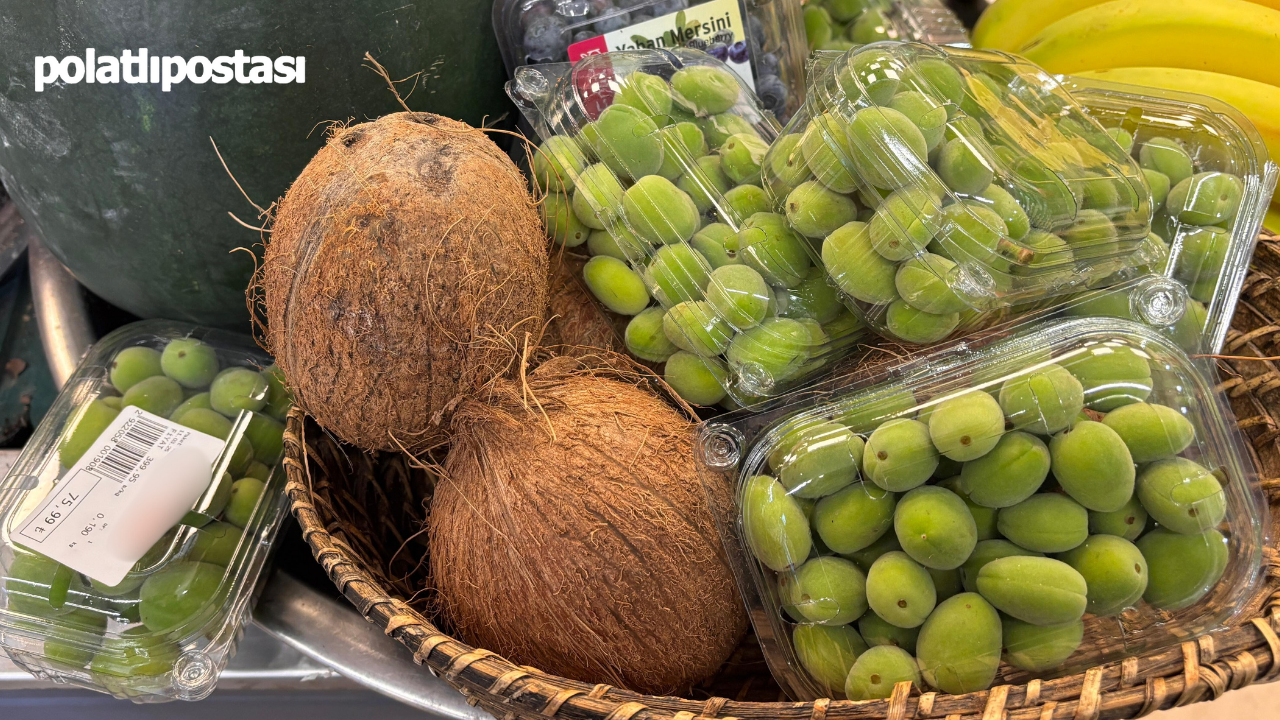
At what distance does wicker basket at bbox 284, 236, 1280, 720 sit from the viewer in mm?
539

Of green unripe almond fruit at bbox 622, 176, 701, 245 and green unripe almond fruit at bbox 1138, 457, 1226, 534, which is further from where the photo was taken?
green unripe almond fruit at bbox 622, 176, 701, 245

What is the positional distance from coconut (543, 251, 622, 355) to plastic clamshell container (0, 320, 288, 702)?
356 millimetres

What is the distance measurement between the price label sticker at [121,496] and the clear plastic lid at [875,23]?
0.89m

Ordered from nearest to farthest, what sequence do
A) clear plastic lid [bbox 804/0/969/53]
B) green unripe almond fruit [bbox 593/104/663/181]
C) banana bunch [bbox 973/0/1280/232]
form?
1. green unripe almond fruit [bbox 593/104/663/181]
2. banana bunch [bbox 973/0/1280/232]
3. clear plastic lid [bbox 804/0/969/53]

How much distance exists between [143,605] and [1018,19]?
1.31 metres

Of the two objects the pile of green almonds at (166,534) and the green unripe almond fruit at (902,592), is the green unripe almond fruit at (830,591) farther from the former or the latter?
the pile of green almonds at (166,534)

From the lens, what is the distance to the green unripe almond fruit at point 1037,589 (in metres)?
0.55

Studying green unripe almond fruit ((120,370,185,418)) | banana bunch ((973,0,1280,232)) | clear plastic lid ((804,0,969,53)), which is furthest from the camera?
clear plastic lid ((804,0,969,53))

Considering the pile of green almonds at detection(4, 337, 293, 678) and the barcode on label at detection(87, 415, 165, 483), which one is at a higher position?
the barcode on label at detection(87, 415, 165, 483)

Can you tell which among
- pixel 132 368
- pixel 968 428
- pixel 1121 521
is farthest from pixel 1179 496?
pixel 132 368

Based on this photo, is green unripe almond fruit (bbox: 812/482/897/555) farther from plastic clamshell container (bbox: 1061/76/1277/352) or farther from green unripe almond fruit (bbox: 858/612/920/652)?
plastic clamshell container (bbox: 1061/76/1277/352)

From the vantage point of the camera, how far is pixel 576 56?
0.93 m

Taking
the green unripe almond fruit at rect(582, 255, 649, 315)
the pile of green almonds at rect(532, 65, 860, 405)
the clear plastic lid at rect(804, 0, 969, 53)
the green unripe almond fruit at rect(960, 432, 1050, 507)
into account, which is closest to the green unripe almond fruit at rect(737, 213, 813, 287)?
the pile of green almonds at rect(532, 65, 860, 405)

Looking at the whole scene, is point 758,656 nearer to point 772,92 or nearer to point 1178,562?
point 1178,562
